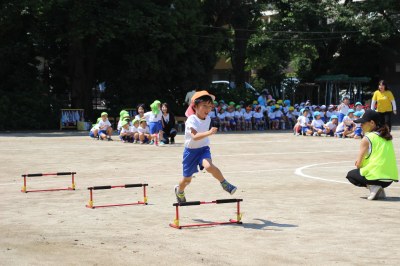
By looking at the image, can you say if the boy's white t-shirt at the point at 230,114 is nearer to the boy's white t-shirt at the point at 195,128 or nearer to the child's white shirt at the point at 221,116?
the child's white shirt at the point at 221,116

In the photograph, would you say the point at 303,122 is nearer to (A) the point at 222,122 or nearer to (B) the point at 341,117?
(B) the point at 341,117

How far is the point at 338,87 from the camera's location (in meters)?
46.1

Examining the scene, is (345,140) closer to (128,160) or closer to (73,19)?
(128,160)

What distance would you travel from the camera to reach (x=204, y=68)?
41594 millimetres

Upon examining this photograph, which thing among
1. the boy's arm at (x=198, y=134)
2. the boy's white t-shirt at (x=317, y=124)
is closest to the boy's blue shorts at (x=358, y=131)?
the boy's white t-shirt at (x=317, y=124)

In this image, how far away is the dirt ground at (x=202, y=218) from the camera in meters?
8.02

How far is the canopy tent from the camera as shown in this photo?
4464 cm

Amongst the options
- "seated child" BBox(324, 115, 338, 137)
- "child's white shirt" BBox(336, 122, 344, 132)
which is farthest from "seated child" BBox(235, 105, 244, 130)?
"child's white shirt" BBox(336, 122, 344, 132)

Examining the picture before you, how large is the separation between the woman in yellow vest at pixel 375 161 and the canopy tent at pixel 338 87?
Result: 32068 millimetres

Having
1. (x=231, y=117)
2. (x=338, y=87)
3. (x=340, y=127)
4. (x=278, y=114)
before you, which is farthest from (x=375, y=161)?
(x=338, y=87)

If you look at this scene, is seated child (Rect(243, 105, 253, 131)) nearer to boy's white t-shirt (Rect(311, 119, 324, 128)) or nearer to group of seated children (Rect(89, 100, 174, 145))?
boy's white t-shirt (Rect(311, 119, 324, 128))

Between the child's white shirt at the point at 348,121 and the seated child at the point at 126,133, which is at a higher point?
the child's white shirt at the point at 348,121

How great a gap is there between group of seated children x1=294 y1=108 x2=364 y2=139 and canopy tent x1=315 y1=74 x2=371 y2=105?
1237cm

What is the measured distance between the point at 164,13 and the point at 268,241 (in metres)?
29.9
